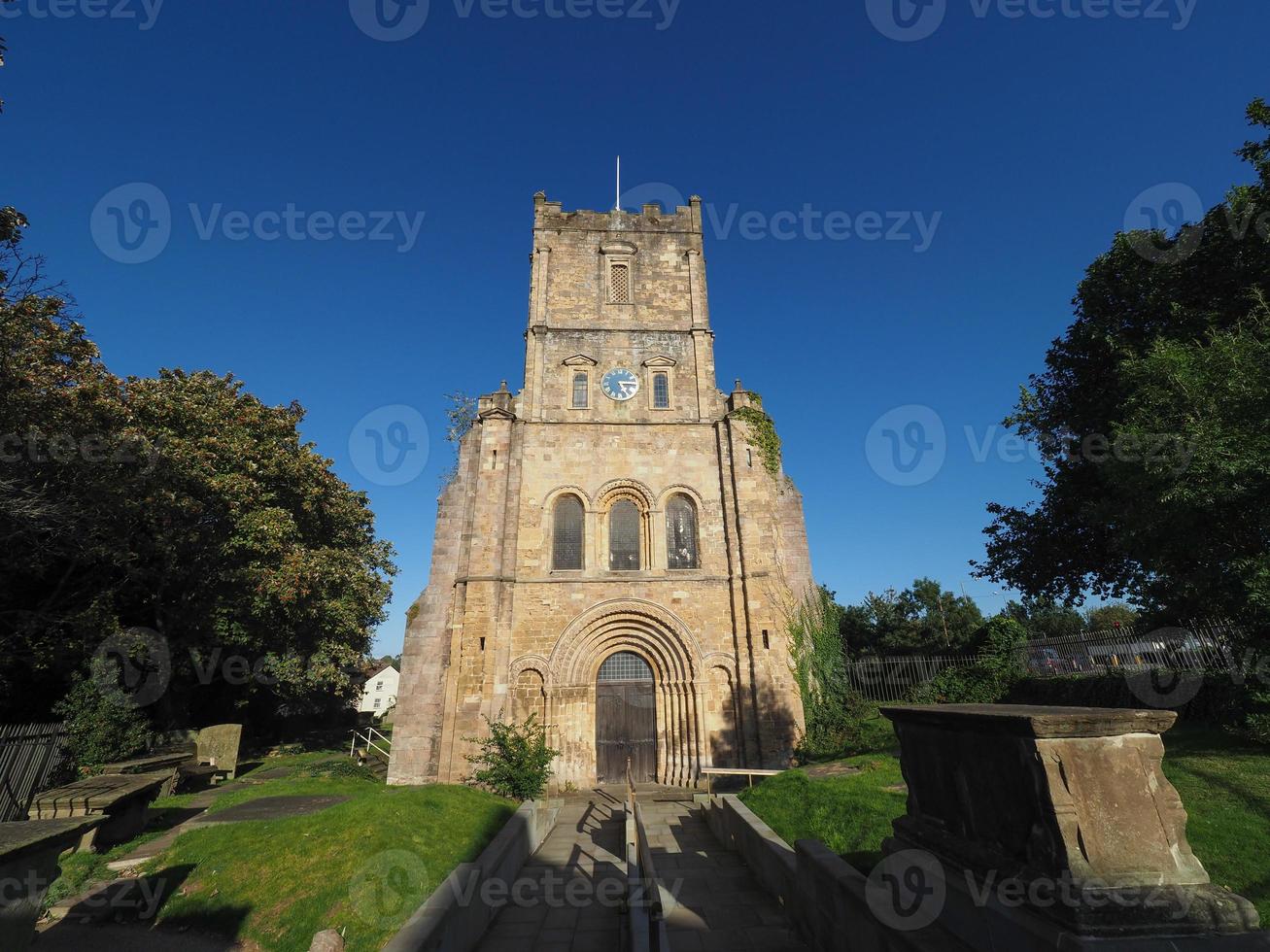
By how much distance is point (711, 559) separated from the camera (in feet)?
58.7

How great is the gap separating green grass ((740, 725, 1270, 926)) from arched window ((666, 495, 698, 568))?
8.07 m

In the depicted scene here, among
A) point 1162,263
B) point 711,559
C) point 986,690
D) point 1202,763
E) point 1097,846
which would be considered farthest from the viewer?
point 711,559

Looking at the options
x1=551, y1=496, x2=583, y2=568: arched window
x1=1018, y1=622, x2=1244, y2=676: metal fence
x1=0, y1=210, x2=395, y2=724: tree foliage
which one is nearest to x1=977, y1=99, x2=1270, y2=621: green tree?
x1=1018, y1=622, x2=1244, y2=676: metal fence

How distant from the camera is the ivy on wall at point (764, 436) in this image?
1880 cm

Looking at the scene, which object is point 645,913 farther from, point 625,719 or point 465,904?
point 625,719

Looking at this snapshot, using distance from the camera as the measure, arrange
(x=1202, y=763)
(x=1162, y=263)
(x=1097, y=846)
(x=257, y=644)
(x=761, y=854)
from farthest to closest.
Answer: (x=257, y=644)
(x=1162, y=263)
(x=1202, y=763)
(x=761, y=854)
(x=1097, y=846)

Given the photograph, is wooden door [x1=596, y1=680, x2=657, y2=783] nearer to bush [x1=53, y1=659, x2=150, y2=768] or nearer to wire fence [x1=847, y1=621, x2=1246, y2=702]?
wire fence [x1=847, y1=621, x2=1246, y2=702]

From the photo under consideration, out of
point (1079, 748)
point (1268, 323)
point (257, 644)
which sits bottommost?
point (1079, 748)

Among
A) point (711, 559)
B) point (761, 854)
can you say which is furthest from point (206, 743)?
point (761, 854)

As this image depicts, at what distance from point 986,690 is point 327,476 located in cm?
2330

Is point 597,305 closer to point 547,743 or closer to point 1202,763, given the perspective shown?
point 547,743

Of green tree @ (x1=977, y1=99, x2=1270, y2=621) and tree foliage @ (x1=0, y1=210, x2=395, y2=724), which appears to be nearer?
green tree @ (x1=977, y1=99, x2=1270, y2=621)

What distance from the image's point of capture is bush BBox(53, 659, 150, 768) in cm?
1391

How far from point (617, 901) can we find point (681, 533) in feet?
39.1
